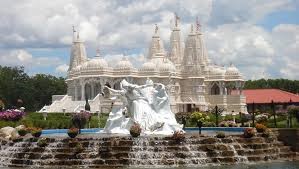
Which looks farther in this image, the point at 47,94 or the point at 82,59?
the point at 47,94

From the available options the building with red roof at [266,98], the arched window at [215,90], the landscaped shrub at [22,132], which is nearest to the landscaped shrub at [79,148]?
the landscaped shrub at [22,132]

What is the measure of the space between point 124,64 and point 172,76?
23.6 feet

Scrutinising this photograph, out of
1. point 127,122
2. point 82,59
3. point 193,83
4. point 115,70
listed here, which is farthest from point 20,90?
point 127,122

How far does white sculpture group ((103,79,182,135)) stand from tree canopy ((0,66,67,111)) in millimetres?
62220

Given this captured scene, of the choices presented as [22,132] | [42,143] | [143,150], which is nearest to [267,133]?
[143,150]

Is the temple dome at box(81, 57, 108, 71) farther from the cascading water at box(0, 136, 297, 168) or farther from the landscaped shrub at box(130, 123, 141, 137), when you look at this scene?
the landscaped shrub at box(130, 123, 141, 137)

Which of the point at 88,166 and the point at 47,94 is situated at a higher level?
the point at 47,94

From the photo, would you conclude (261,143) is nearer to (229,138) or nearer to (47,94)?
(229,138)

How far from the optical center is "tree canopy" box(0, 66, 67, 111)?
3903 inches

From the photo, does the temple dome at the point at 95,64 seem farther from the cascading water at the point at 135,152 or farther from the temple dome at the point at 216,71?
the cascading water at the point at 135,152

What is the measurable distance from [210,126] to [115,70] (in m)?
39.0

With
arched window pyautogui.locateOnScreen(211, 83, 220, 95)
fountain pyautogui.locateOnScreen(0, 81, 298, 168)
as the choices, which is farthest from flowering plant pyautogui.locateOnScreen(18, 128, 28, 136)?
arched window pyautogui.locateOnScreen(211, 83, 220, 95)

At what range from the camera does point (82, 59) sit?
92.4 metres

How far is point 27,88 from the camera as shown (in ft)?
336
